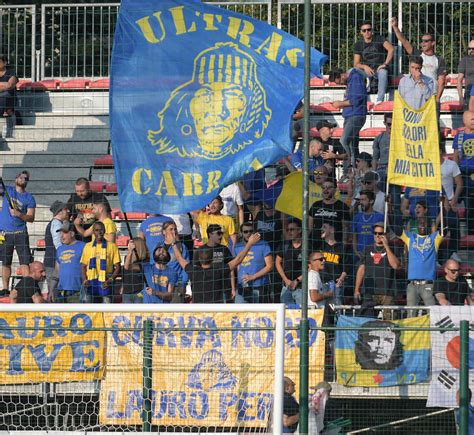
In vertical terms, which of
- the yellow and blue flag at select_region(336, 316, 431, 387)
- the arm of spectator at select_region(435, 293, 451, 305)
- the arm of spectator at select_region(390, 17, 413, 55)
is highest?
the arm of spectator at select_region(390, 17, 413, 55)

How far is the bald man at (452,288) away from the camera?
13703 millimetres

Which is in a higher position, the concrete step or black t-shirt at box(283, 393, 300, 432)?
the concrete step

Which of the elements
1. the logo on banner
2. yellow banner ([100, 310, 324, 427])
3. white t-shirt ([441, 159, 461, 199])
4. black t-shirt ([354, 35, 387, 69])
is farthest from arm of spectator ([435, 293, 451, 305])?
black t-shirt ([354, 35, 387, 69])

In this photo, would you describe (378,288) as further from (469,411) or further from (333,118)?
(333,118)

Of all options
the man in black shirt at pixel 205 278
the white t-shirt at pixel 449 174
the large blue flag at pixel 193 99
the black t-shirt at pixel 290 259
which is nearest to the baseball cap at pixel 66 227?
the man in black shirt at pixel 205 278

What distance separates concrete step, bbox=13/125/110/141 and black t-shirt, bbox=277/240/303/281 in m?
5.25

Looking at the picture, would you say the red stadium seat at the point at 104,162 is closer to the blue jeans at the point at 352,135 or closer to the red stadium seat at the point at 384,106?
the blue jeans at the point at 352,135

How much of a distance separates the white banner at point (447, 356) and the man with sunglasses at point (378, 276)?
122 cm

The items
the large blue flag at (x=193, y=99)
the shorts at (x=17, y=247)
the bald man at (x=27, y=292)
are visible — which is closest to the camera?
the large blue flag at (x=193, y=99)

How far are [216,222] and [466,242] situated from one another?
2966mm

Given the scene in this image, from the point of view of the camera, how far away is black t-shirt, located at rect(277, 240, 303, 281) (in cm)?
1393

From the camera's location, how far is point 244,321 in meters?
12.4

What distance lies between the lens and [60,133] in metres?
18.8

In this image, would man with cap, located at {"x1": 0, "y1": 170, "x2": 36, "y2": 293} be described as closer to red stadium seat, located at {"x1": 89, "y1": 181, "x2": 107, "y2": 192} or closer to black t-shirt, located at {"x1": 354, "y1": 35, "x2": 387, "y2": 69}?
red stadium seat, located at {"x1": 89, "y1": 181, "x2": 107, "y2": 192}
